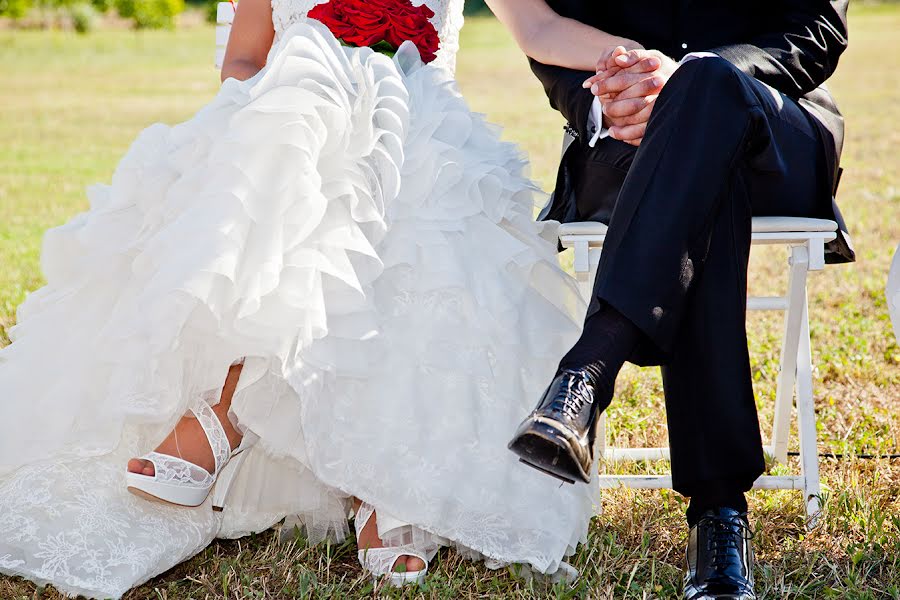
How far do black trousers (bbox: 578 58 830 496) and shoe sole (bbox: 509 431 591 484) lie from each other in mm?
299

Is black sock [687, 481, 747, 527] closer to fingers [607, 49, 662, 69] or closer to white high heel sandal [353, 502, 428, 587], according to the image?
white high heel sandal [353, 502, 428, 587]

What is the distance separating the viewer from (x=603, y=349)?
1.92 meters

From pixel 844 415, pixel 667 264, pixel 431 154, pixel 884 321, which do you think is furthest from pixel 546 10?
pixel 884 321

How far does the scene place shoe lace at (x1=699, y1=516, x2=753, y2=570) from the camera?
6.61 feet

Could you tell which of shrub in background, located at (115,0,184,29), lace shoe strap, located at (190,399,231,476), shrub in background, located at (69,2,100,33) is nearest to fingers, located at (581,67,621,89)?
lace shoe strap, located at (190,399,231,476)

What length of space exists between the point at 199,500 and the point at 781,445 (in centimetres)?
163

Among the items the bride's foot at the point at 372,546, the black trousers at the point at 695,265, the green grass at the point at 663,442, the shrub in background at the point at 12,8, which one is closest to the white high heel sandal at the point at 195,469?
the green grass at the point at 663,442

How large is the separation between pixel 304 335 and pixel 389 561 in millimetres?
528

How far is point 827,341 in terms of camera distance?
3980 mm

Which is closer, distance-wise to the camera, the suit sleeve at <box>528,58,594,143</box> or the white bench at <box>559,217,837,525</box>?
the white bench at <box>559,217,837,525</box>

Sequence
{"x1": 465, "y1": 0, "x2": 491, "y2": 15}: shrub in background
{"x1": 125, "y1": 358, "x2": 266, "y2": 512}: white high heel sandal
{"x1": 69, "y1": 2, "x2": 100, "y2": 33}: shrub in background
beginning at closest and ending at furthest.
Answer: {"x1": 125, "y1": 358, "x2": 266, "y2": 512}: white high heel sandal → {"x1": 69, "y1": 2, "x2": 100, "y2": 33}: shrub in background → {"x1": 465, "y1": 0, "x2": 491, "y2": 15}: shrub in background

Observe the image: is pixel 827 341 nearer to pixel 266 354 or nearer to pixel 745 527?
pixel 745 527

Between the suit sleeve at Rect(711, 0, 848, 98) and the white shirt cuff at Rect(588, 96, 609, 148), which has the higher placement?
the suit sleeve at Rect(711, 0, 848, 98)

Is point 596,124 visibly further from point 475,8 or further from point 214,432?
point 475,8
